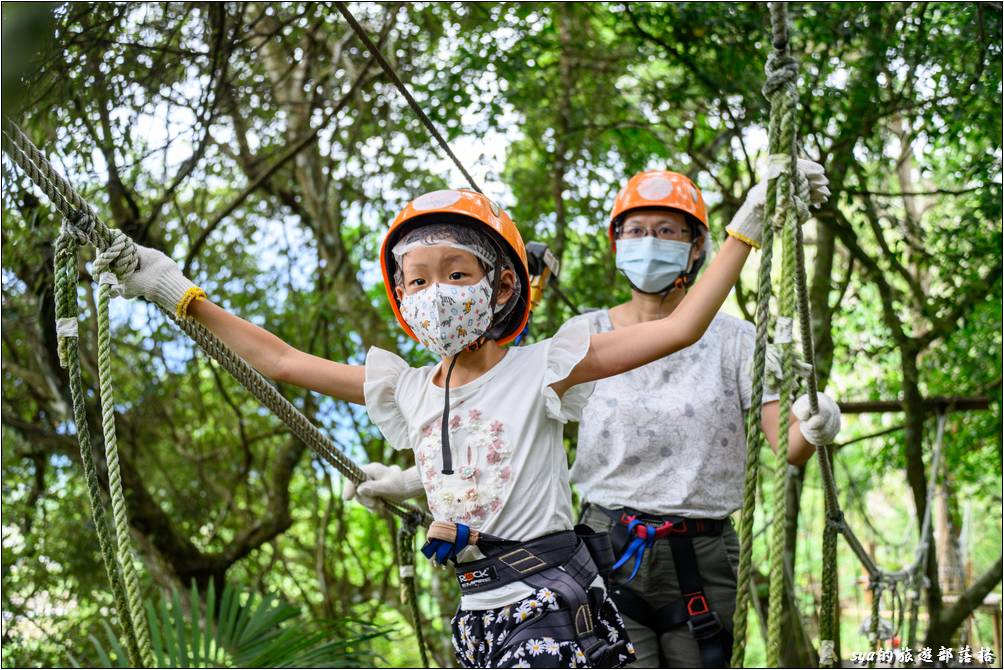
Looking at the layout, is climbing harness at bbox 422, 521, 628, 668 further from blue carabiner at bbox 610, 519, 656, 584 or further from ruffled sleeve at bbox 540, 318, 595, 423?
blue carabiner at bbox 610, 519, 656, 584

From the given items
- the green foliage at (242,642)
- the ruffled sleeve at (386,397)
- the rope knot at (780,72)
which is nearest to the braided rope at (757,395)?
the rope knot at (780,72)

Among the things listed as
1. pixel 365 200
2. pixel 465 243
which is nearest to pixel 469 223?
pixel 465 243

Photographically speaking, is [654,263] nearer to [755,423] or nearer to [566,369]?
[566,369]

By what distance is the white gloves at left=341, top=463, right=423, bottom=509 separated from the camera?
2.29 metres

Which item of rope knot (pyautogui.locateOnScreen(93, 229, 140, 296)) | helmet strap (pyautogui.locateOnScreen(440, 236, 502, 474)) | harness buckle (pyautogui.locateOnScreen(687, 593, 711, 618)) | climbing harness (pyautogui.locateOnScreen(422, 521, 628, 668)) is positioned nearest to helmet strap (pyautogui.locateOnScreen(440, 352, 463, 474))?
helmet strap (pyautogui.locateOnScreen(440, 236, 502, 474))

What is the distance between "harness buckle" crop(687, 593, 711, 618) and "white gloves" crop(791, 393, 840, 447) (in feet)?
1.35

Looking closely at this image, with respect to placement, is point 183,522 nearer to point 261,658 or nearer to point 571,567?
point 261,658

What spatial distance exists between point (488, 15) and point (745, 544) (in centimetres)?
340

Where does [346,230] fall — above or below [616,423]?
above

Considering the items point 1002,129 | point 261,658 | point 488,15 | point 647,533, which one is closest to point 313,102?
point 488,15

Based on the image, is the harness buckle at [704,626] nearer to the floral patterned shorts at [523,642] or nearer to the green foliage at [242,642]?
the floral patterned shorts at [523,642]

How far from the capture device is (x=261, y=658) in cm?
320

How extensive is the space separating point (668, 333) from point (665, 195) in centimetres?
68

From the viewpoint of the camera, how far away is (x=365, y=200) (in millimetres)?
5062
